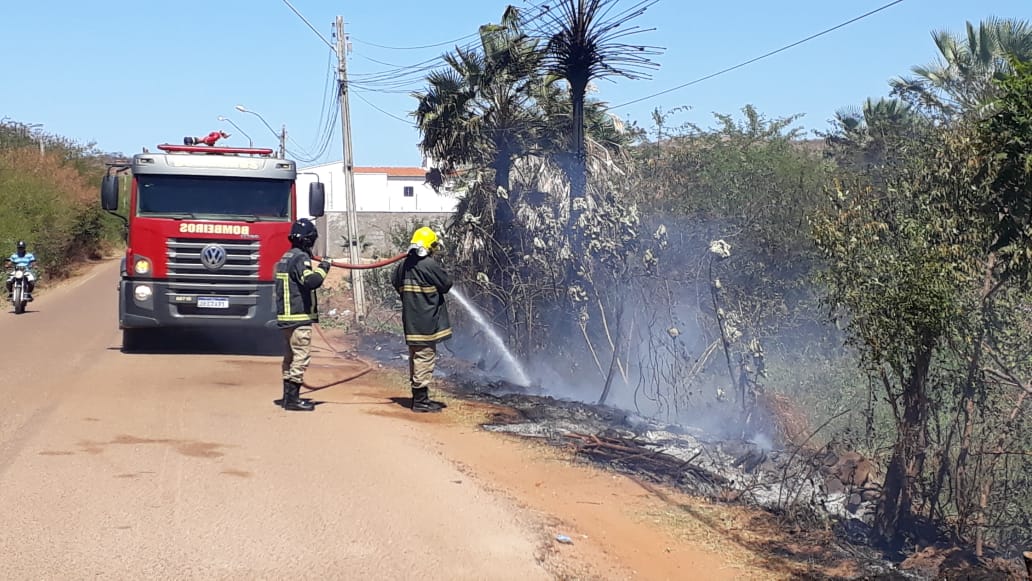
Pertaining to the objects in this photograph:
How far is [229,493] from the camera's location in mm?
6898

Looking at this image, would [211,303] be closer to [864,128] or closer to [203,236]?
[203,236]

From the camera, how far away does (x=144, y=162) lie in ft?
46.3

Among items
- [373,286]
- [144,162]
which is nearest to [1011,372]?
[144,162]

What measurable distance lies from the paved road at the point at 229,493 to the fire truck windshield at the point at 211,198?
3358mm

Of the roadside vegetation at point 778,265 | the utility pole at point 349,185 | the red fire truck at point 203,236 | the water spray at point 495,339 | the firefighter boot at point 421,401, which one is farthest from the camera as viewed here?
the utility pole at point 349,185

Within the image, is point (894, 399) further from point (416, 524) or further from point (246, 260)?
point (246, 260)

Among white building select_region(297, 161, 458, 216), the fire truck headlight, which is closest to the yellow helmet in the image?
the fire truck headlight

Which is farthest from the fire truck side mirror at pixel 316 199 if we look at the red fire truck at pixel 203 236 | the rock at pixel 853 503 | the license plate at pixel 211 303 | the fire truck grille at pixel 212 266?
the rock at pixel 853 503

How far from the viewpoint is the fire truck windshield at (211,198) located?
1417 cm

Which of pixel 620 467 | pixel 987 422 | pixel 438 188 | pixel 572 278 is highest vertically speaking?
pixel 438 188

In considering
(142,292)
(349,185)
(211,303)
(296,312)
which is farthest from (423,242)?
(349,185)

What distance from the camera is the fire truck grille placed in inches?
558

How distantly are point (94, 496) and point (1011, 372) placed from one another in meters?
6.29

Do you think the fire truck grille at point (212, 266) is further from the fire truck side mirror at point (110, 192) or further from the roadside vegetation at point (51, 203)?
the roadside vegetation at point (51, 203)
